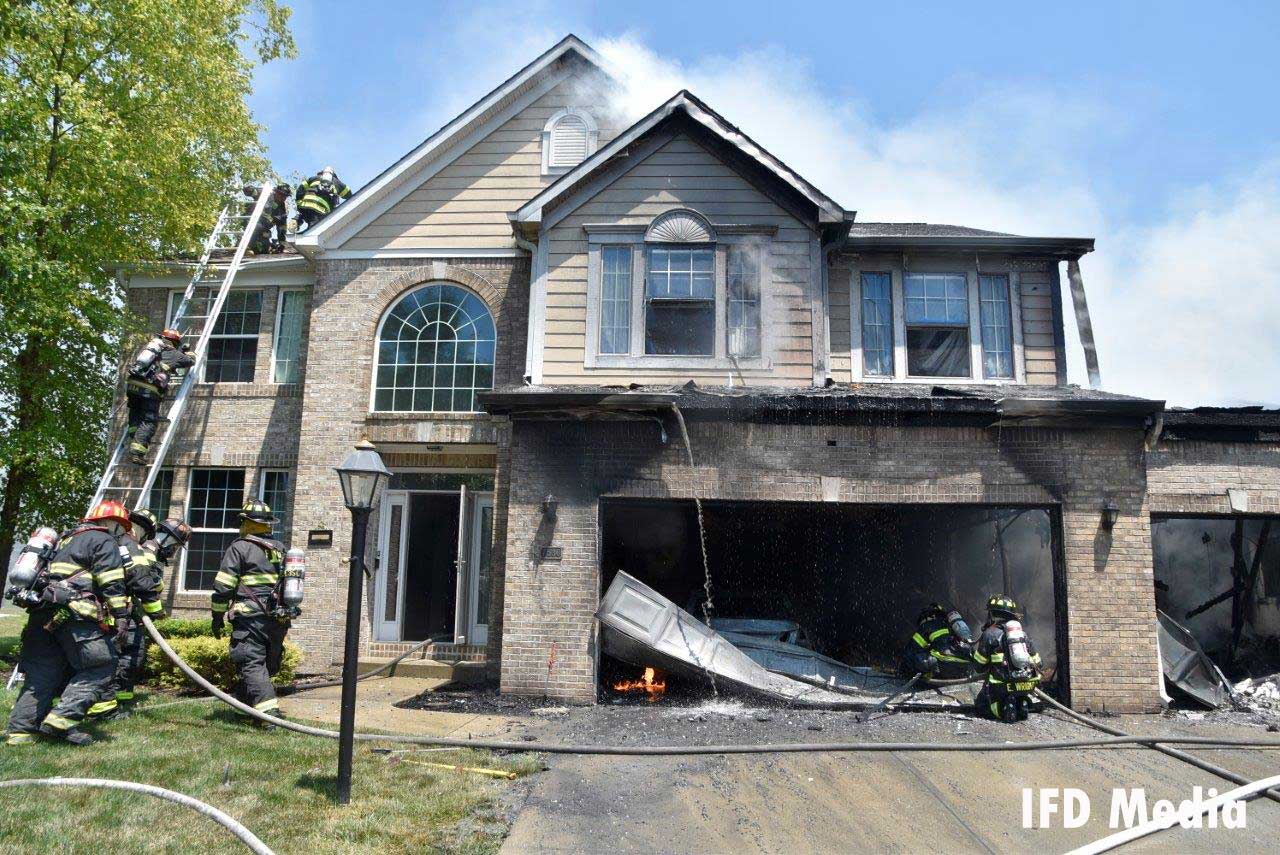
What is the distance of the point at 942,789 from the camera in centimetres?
630

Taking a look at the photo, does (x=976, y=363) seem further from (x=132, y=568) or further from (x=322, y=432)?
(x=132, y=568)

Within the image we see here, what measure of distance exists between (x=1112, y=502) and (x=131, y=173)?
12972mm

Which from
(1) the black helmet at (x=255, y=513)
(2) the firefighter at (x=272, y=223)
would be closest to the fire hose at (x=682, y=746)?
(1) the black helmet at (x=255, y=513)

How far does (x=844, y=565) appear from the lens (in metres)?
13.9

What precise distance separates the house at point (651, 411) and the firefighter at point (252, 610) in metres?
2.47

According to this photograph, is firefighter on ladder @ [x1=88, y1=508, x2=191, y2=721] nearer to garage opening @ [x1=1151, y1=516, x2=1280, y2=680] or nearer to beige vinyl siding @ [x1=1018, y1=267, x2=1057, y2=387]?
beige vinyl siding @ [x1=1018, y1=267, x2=1057, y2=387]

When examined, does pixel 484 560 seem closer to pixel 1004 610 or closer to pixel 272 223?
pixel 1004 610

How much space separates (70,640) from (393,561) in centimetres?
531

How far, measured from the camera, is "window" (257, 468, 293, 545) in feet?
39.5

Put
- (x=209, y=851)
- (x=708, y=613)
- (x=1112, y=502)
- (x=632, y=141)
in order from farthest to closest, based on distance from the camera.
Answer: (x=708, y=613) < (x=632, y=141) < (x=1112, y=502) < (x=209, y=851)

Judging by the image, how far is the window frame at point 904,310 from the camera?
11.1 meters

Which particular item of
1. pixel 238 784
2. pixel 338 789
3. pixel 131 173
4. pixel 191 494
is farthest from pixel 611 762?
pixel 131 173

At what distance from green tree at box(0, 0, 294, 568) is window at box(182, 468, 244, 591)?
1.63 m

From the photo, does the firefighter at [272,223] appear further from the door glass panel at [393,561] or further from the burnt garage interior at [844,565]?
the burnt garage interior at [844,565]
